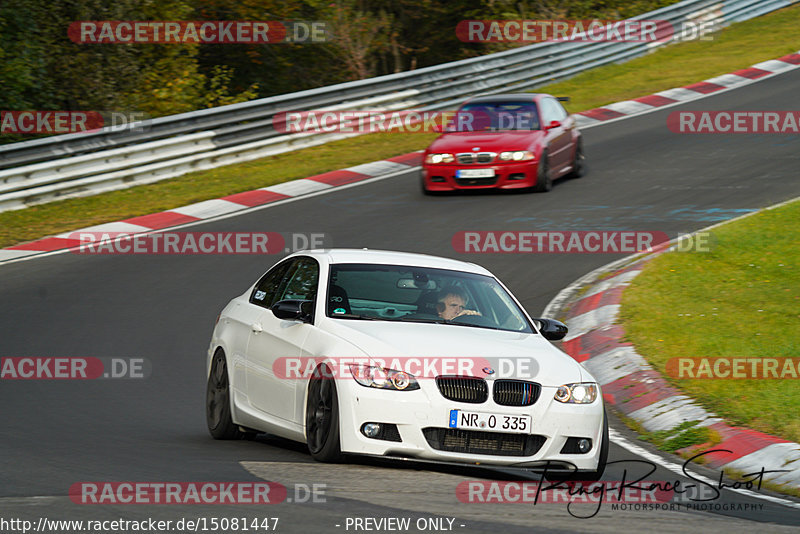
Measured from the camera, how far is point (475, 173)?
19109 millimetres

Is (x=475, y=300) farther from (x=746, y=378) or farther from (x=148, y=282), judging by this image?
(x=148, y=282)

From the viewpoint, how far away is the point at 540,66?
28.8m

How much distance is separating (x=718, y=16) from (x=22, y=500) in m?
30.5

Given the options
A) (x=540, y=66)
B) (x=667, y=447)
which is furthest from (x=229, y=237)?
(x=540, y=66)

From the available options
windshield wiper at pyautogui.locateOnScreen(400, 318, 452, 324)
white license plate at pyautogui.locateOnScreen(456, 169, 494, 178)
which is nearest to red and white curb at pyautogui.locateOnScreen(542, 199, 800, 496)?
windshield wiper at pyautogui.locateOnScreen(400, 318, 452, 324)

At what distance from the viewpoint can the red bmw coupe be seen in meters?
19.0

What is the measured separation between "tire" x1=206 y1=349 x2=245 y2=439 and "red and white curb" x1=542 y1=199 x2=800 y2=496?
317 cm

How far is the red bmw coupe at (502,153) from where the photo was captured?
62.3 ft

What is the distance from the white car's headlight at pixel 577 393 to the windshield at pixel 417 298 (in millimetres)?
898
